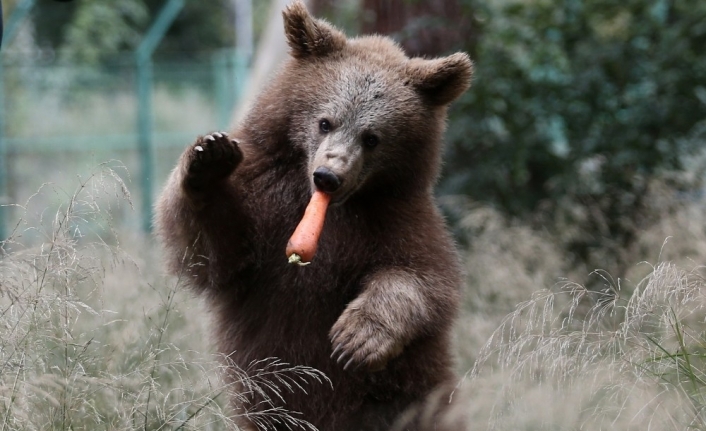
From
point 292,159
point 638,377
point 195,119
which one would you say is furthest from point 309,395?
point 195,119

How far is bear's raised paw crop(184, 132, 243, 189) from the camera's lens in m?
3.65

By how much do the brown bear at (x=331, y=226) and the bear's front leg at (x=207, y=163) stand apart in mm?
13

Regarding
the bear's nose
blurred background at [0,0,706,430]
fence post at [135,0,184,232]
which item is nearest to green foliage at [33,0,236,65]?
fence post at [135,0,184,232]

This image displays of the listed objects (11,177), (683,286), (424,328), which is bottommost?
(11,177)

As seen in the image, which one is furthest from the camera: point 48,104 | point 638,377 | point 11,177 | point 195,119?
point 195,119

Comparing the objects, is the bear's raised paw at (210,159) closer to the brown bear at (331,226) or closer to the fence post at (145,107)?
the brown bear at (331,226)

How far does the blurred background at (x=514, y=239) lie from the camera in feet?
10.7

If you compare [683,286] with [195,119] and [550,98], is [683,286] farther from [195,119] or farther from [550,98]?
[195,119]

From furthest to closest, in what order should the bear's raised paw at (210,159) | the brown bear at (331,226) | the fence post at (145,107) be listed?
the fence post at (145,107), the brown bear at (331,226), the bear's raised paw at (210,159)

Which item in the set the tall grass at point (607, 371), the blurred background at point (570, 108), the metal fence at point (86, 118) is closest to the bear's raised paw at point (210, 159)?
the tall grass at point (607, 371)

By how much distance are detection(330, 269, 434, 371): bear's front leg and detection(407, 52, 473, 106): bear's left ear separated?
2.58 feet

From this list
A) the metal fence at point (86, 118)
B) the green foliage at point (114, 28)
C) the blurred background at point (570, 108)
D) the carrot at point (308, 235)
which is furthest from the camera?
the green foliage at point (114, 28)

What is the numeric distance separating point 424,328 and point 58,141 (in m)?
11.4

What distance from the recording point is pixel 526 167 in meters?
8.31
